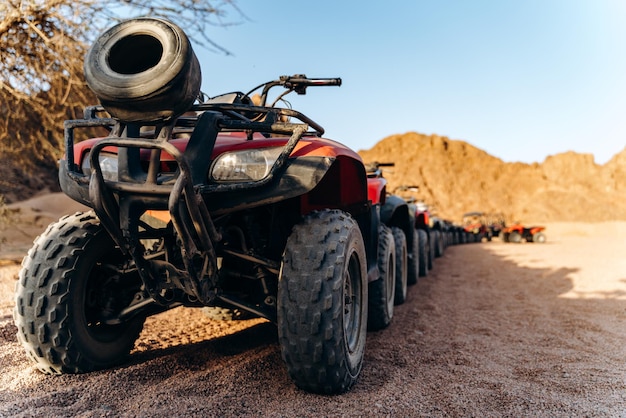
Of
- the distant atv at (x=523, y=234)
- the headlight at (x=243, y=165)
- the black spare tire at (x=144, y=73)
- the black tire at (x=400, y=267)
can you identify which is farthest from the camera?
the distant atv at (x=523, y=234)

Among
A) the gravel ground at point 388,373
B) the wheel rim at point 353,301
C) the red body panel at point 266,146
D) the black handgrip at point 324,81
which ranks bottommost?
the gravel ground at point 388,373

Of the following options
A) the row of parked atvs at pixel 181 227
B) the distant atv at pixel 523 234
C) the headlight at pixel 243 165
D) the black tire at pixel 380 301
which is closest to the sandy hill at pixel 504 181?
the distant atv at pixel 523 234

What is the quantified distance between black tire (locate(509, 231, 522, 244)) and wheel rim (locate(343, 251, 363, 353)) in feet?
79.2

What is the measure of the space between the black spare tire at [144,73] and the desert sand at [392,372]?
127 cm

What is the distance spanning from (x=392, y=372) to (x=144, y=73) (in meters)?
1.98

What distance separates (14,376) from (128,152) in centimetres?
132

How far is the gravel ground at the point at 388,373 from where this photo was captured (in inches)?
88.2

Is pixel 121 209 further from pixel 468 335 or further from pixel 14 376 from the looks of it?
pixel 468 335

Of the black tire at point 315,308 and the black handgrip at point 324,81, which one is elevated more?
the black handgrip at point 324,81

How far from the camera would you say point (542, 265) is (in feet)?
33.1

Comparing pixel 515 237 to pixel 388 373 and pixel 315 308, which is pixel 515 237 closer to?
pixel 388 373

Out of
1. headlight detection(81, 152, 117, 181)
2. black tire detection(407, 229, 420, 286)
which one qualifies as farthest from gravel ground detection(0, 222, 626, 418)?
black tire detection(407, 229, 420, 286)

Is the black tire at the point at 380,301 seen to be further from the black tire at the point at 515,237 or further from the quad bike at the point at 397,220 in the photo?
the black tire at the point at 515,237

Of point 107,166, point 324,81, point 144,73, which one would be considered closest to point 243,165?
point 144,73
